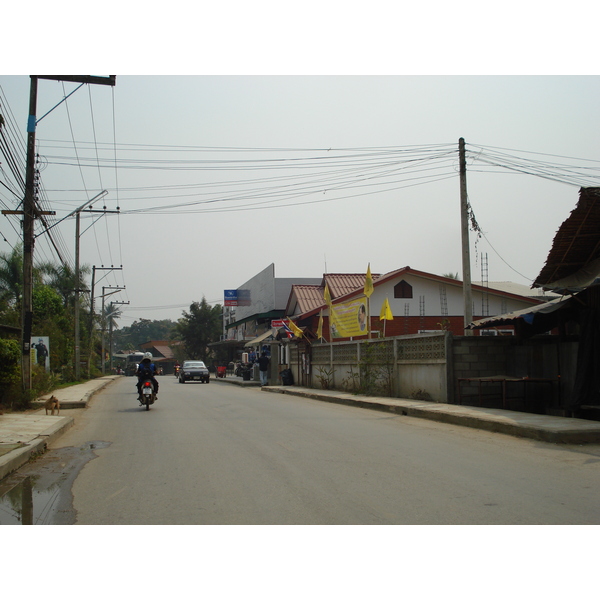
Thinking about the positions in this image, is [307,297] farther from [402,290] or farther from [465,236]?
[465,236]

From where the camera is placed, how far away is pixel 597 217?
45.6 ft

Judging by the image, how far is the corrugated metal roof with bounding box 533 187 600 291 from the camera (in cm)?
1354

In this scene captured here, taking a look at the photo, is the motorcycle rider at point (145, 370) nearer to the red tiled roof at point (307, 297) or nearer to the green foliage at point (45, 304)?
the red tiled roof at point (307, 297)

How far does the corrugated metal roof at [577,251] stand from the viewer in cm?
1354

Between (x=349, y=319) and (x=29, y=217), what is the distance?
12319 millimetres

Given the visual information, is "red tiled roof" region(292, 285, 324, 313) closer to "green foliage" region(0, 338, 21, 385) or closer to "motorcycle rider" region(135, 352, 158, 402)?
"motorcycle rider" region(135, 352, 158, 402)

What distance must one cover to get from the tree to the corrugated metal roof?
6784cm

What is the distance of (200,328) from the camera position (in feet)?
265

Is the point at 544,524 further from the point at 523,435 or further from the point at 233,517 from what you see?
the point at 523,435

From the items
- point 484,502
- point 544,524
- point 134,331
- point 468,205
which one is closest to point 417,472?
point 484,502

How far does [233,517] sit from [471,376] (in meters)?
12.1

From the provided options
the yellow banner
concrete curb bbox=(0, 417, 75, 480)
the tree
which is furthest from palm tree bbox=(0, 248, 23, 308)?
the tree

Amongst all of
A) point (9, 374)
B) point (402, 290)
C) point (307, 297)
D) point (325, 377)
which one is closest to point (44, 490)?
point (9, 374)

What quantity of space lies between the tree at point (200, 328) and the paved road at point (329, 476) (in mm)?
67561
